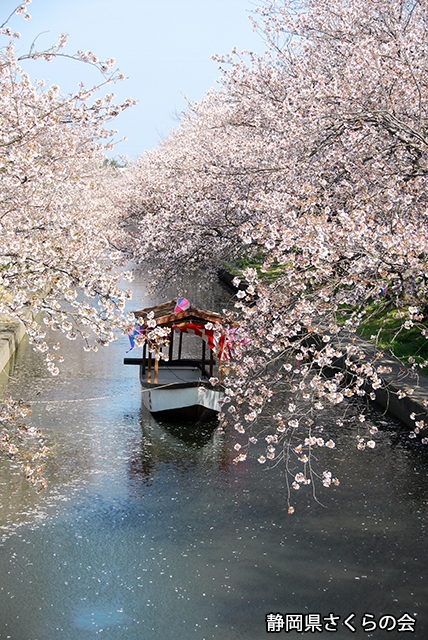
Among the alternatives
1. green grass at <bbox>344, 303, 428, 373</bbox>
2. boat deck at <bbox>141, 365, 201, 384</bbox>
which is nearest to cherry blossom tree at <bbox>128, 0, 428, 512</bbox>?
green grass at <bbox>344, 303, 428, 373</bbox>

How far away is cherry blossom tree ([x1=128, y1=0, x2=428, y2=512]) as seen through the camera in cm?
730

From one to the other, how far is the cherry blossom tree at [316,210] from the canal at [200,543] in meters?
0.79

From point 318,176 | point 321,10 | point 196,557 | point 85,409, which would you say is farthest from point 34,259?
point 321,10

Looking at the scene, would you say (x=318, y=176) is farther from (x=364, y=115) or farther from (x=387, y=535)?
(x=387, y=535)

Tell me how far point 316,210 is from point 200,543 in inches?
224

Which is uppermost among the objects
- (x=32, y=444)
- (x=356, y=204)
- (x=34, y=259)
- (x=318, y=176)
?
(x=318, y=176)

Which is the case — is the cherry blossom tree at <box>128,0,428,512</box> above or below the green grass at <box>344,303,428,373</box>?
above

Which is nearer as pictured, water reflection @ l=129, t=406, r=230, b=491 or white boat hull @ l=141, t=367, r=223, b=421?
water reflection @ l=129, t=406, r=230, b=491

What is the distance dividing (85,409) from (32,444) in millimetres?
2016

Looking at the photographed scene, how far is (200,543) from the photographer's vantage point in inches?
311

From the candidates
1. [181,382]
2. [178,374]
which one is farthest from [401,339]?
[181,382]

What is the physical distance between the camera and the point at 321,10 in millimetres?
17688

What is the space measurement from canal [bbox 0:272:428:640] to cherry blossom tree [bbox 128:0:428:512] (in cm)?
79

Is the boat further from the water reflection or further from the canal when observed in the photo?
the canal
